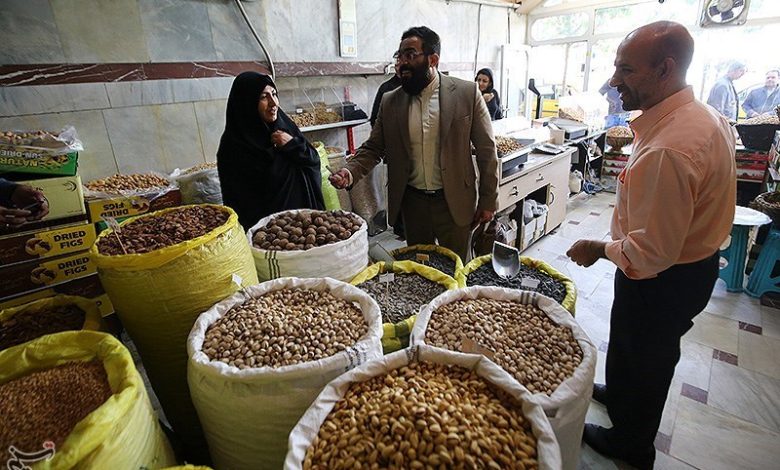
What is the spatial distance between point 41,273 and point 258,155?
1.49 meters

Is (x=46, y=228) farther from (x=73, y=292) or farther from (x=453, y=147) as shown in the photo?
(x=453, y=147)

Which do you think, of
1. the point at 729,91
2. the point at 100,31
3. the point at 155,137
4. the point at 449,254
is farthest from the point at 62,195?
the point at 729,91

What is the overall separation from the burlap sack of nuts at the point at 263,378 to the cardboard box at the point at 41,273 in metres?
1.60

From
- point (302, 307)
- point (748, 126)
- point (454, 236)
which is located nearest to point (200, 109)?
point (454, 236)

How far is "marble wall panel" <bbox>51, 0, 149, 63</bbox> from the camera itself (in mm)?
2383

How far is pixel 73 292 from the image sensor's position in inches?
92.9

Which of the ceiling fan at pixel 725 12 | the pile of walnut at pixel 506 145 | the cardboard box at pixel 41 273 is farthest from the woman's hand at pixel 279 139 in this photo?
the ceiling fan at pixel 725 12

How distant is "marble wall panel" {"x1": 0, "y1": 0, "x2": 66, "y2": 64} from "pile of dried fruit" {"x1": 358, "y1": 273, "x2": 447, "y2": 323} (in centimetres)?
245

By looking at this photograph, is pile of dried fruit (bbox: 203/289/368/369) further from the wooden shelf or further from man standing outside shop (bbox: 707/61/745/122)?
man standing outside shop (bbox: 707/61/745/122)

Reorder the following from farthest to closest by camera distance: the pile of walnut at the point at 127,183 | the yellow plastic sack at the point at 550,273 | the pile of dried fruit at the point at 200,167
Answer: the pile of dried fruit at the point at 200,167
the pile of walnut at the point at 127,183
the yellow plastic sack at the point at 550,273

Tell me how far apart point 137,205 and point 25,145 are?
59cm

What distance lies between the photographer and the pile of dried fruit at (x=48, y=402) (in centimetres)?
77

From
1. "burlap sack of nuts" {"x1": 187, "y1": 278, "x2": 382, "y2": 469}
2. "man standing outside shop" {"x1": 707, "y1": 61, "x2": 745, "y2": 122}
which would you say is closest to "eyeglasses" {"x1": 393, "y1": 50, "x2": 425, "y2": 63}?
"burlap sack of nuts" {"x1": 187, "y1": 278, "x2": 382, "y2": 469}

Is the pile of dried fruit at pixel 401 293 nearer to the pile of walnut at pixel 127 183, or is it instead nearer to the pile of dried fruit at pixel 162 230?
the pile of dried fruit at pixel 162 230
